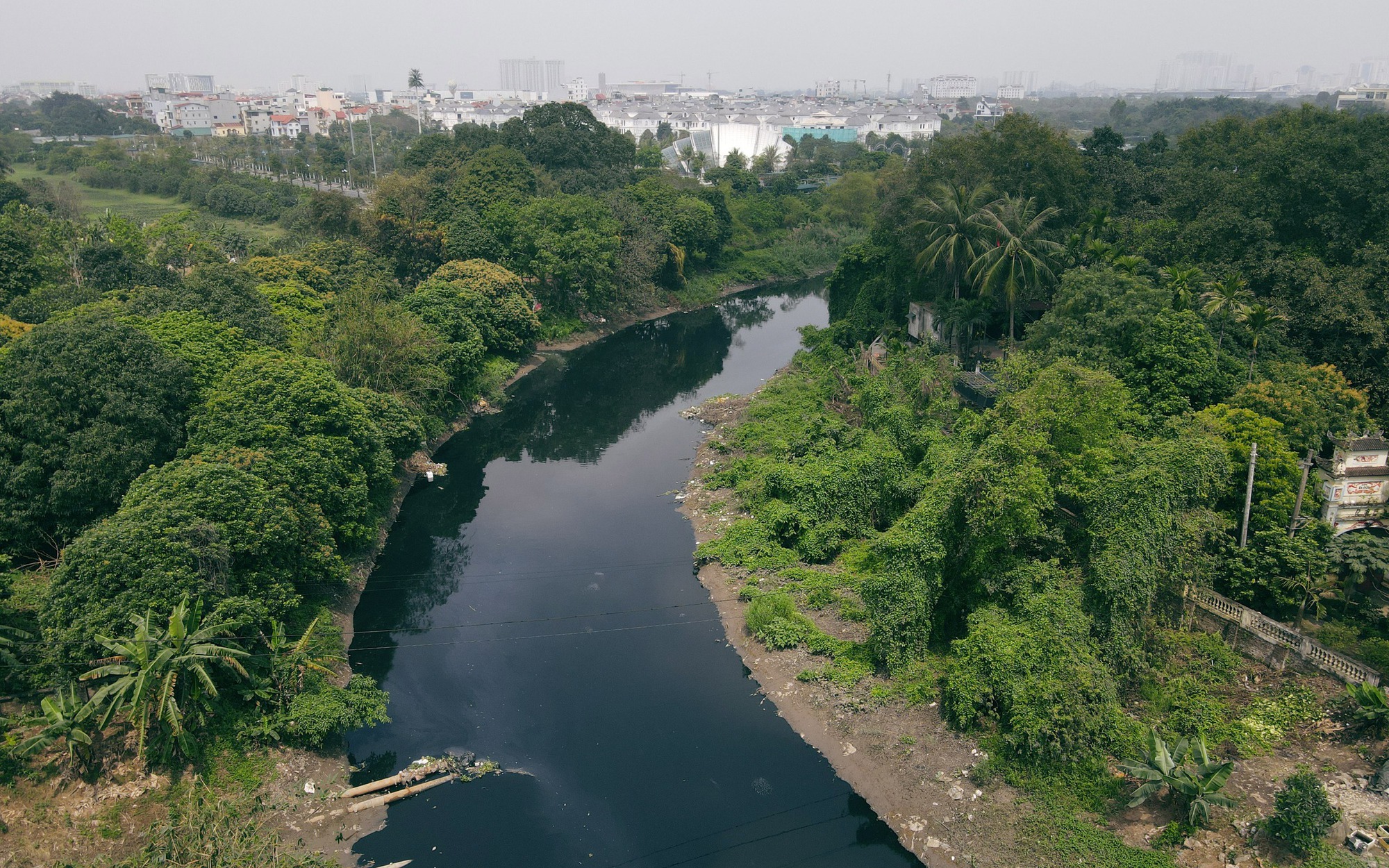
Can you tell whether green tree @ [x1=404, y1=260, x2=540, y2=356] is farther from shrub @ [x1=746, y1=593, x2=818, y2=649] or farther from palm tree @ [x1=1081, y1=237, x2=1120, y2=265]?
palm tree @ [x1=1081, y1=237, x2=1120, y2=265]

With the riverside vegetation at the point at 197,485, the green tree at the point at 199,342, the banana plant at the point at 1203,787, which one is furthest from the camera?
the green tree at the point at 199,342

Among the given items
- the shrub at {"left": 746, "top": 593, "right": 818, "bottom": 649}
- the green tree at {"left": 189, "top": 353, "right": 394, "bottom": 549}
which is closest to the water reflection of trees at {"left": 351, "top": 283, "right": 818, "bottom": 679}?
the green tree at {"left": 189, "top": 353, "right": 394, "bottom": 549}

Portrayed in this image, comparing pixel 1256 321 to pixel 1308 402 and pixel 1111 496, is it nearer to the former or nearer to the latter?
pixel 1308 402

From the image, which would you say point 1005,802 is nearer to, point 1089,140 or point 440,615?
point 440,615

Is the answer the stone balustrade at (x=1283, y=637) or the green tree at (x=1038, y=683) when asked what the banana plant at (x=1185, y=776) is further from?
the stone balustrade at (x=1283, y=637)

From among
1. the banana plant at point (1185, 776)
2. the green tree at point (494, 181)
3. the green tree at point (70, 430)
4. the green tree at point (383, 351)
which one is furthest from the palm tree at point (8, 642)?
the green tree at point (494, 181)

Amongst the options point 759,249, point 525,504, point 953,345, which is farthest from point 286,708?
point 759,249
